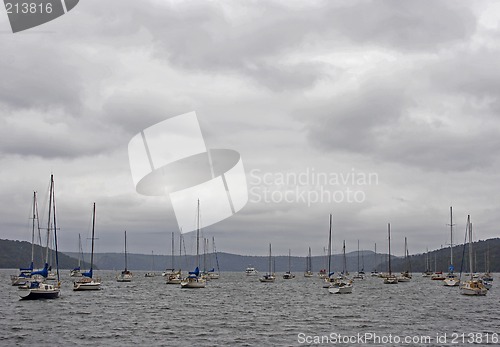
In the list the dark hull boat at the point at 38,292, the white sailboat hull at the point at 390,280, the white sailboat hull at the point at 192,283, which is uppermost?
the dark hull boat at the point at 38,292

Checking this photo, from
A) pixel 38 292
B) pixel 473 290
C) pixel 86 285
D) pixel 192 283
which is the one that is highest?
pixel 38 292

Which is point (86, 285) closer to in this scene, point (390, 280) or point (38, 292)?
point (38, 292)

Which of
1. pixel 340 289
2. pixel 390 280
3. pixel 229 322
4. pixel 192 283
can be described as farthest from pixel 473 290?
pixel 390 280

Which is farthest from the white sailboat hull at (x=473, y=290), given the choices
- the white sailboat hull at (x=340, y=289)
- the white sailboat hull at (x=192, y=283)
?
the white sailboat hull at (x=192, y=283)

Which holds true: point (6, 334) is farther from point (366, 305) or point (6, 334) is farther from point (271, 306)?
point (366, 305)

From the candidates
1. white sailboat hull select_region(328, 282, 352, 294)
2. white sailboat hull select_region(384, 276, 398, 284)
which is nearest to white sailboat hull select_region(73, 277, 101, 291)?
white sailboat hull select_region(328, 282, 352, 294)

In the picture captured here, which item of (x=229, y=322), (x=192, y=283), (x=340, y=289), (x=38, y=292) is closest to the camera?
(x=229, y=322)

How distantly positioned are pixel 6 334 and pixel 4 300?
1680 inches

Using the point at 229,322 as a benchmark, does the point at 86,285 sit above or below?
below

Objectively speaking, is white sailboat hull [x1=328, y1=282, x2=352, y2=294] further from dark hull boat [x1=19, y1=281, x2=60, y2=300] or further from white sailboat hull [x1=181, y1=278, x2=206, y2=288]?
dark hull boat [x1=19, y1=281, x2=60, y2=300]

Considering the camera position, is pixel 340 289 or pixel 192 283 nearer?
pixel 340 289

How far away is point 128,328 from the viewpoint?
59500 mm

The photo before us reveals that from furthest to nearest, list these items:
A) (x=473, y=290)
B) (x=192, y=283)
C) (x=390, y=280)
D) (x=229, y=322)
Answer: (x=390, y=280) → (x=192, y=283) → (x=473, y=290) → (x=229, y=322)

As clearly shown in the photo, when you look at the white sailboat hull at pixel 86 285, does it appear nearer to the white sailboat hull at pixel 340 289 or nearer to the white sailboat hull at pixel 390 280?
the white sailboat hull at pixel 340 289
